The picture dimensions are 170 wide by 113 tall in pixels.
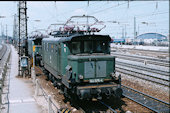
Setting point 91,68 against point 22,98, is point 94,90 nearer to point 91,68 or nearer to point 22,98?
point 91,68

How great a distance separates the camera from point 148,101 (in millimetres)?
11344

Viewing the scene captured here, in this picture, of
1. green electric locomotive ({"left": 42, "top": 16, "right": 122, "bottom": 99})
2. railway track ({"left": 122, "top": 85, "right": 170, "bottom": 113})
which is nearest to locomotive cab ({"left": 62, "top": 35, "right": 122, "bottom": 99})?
green electric locomotive ({"left": 42, "top": 16, "right": 122, "bottom": 99})

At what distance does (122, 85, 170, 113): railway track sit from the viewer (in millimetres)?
10234

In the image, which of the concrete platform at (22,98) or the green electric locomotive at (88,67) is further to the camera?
the concrete platform at (22,98)

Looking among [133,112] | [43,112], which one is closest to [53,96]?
[43,112]

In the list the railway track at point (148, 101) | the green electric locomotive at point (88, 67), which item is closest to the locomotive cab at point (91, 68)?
the green electric locomotive at point (88, 67)

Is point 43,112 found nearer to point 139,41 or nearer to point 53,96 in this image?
point 53,96

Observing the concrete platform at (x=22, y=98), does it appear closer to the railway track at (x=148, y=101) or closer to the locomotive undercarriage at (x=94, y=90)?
the locomotive undercarriage at (x=94, y=90)

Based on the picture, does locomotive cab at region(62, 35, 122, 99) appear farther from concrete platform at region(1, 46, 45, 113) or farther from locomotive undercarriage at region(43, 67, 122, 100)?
concrete platform at region(1, 46, 45, 113)

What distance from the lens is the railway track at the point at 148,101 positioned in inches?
403

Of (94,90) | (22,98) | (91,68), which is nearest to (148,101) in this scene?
(94,90)

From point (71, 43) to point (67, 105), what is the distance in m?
3.18

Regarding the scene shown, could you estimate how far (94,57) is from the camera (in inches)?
386

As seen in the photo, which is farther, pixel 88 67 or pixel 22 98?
pixel 22 98
